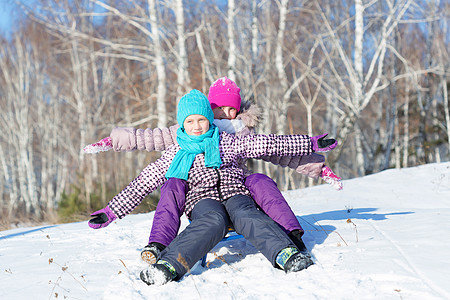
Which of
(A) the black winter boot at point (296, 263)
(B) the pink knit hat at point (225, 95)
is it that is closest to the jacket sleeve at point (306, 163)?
(B) the pink knit hat at point (225, 95)

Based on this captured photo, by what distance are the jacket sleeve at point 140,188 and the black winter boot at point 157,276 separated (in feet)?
2.19

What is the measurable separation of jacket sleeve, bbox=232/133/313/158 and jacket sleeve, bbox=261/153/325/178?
8.7 inches

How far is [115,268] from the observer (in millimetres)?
2615

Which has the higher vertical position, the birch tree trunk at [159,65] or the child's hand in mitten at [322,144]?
the birch tree trunk at [159,65]

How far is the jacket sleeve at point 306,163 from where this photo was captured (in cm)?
327

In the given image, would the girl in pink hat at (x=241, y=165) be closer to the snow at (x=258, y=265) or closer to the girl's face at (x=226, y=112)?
the girl's face at (x=226, y=112)

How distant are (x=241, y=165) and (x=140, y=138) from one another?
81 centimetres

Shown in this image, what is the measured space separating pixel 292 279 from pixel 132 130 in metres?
1.78

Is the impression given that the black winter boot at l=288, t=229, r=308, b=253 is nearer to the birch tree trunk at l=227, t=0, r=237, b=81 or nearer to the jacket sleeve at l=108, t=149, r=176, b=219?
the jacket sleeve at l=108, t=149, r=176, b=219

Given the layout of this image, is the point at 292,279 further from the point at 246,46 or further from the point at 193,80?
the point at 193,80

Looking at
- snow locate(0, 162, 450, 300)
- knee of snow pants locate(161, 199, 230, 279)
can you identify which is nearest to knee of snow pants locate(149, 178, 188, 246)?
knee of snow pants locate(161, 199, 230, 279)

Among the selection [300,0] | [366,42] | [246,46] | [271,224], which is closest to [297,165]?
[271,224]

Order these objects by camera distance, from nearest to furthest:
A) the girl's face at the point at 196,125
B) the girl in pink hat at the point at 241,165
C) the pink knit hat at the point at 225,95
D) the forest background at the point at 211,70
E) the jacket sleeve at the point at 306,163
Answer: the girl in pink hat at the point at 241,165 → the girl's face at the point at 196,125 → the jacket sleeve at the point at 306,163 → the pink knit hat at the point at 225,95 → the forest background at the point at 211,70

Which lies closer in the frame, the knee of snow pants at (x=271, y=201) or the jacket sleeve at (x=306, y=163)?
the knee of snow pants at (x=271, y=201)
